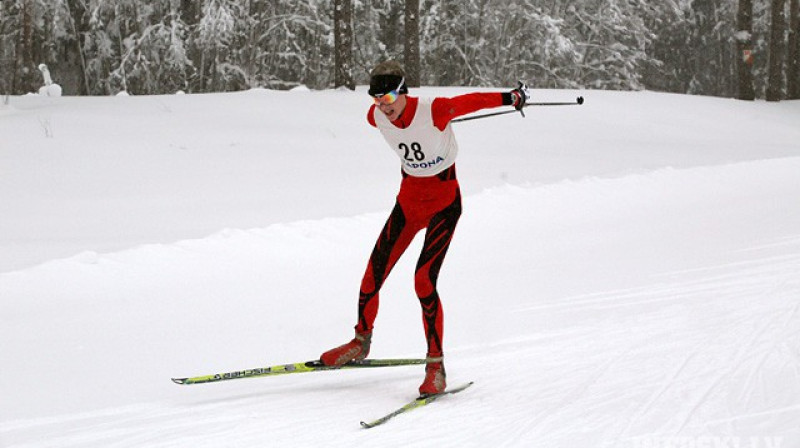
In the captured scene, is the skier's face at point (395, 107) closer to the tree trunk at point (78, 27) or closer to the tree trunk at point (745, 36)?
the tree trunk at point (78, 27)

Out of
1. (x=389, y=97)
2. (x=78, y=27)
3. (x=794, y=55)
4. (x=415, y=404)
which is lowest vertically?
(x=415, y=404)

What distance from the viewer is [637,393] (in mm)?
5086

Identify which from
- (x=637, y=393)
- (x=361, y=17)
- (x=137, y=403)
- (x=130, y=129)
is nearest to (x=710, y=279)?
(x=637, y=393)

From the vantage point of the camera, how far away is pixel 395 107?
5219 millimetres

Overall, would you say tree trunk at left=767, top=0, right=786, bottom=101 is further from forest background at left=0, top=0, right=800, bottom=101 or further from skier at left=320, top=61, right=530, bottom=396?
skier at left=320, top=61, right=530, bottom=396

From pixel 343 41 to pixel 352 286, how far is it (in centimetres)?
1121

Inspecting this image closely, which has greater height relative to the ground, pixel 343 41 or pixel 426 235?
pixel 343 41

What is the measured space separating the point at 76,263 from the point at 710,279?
18.7 ft

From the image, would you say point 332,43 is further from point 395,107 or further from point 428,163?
point 395,107

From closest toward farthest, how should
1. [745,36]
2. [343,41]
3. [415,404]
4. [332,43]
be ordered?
[415,404] → [343,41] → [745,36] → [332,43]

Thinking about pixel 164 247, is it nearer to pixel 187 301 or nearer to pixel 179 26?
pixel 187 301

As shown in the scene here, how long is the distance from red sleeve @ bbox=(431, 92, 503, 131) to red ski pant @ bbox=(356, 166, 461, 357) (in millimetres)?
391

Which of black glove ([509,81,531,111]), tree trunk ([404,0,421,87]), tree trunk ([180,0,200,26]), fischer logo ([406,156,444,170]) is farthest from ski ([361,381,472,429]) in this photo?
tree trunk ([180,0,200,26])

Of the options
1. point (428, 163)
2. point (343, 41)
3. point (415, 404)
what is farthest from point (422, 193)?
point (343, 41)
